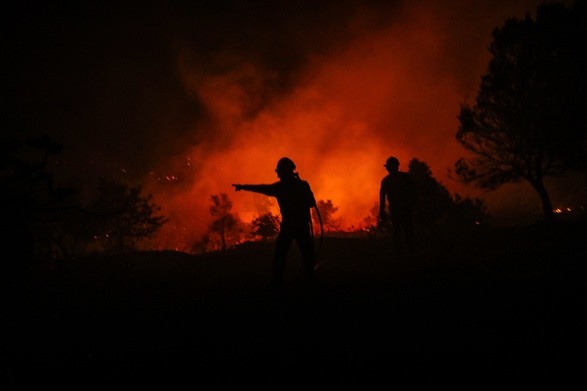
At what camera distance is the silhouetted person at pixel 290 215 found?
23.3 ft

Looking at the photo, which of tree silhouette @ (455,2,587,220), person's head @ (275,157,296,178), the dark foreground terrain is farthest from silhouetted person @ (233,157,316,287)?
tree silhouette @ (455,2,587,220)

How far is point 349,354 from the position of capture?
3.22m

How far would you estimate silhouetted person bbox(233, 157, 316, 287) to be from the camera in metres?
7.10

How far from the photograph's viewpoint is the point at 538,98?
18.2 meters

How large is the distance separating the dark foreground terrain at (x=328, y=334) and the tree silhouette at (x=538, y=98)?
44.5 ft

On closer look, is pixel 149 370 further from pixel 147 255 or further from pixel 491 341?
pixel 147 255

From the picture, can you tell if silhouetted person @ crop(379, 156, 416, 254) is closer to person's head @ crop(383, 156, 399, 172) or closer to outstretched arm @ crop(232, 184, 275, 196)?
person's head @ crop(383, 156, 399, 172)

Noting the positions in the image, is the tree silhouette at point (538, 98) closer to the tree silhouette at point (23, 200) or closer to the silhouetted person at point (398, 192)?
the silhouetted person at point (398, 192)

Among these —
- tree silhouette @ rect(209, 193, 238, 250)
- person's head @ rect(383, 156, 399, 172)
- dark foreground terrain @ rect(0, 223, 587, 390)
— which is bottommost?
dark foreground terrain @ rect(0, 223, 587, 390)

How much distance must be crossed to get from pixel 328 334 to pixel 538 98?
1985 cm

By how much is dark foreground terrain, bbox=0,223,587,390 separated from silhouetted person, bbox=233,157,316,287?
0.56 meters

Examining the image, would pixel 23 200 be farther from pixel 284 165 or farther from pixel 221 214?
pixel 221 214

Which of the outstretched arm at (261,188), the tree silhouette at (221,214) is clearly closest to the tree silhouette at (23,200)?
the outstretched arm at (261,188)

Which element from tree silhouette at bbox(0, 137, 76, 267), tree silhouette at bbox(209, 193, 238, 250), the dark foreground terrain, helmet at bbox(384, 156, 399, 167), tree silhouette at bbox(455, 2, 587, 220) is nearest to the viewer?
the dark foreground terrain
